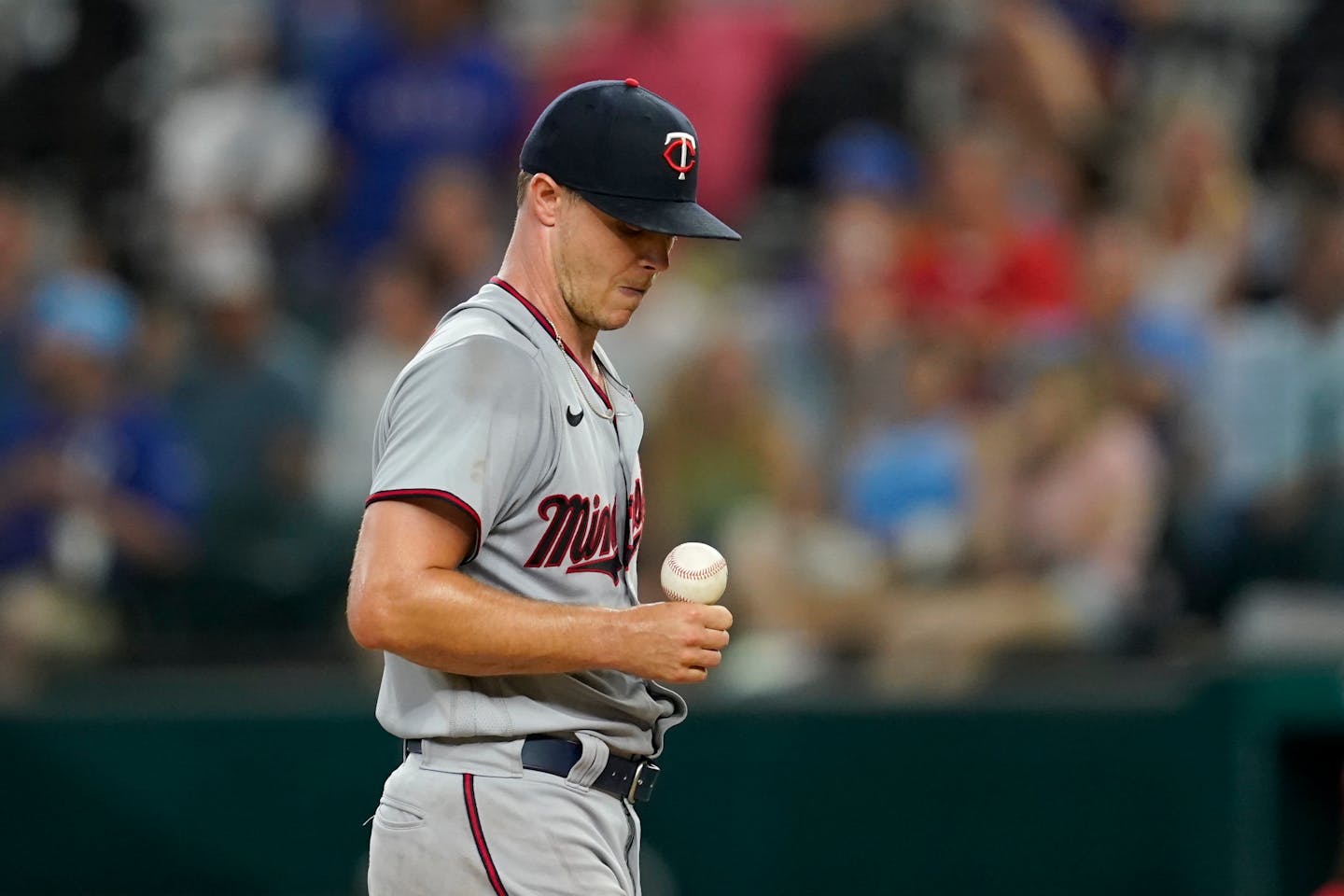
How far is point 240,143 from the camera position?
10312mm

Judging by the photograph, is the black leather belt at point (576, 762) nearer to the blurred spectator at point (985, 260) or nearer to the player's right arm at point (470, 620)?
the player's right arm at point (470, 620)

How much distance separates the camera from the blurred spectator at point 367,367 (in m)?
7.96

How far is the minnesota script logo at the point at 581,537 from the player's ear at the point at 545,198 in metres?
0.49

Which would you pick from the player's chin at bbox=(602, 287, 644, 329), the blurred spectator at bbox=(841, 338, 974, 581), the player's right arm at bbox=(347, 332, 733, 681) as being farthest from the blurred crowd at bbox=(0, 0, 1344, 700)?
the player's right arm at bbox=(347, 332, 733, 681)

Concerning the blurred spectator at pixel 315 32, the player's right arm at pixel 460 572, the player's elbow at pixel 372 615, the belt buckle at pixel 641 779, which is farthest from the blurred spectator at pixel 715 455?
the player's elbow at pixel 372 615

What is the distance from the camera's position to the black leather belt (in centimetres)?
349

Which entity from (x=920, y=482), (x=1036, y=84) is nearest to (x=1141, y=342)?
(x=920, y=482)

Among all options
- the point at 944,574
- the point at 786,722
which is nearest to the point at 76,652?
the point at 786,722

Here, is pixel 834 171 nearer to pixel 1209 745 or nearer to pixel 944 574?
pixel 944 574

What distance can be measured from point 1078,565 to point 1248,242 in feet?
5.79

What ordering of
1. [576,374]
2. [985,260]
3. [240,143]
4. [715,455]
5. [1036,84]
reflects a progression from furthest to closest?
[240,143] → [1036,84] → [985,260] → [715,455] → [576,374]

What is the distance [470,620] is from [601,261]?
2.33ft

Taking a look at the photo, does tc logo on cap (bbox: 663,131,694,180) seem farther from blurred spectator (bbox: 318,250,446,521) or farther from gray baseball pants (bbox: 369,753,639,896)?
blurred spectator (bbox: 318,250,446,521)

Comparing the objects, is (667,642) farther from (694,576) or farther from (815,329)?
(815,329)
